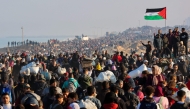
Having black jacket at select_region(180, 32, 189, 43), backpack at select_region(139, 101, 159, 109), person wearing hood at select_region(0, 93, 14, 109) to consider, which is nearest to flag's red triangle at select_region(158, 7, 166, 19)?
black jacket at select_region(180, 32, 189, 43)

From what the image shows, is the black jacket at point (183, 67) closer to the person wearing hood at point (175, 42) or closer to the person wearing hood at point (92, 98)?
the person wearing hood at point (175, 42)

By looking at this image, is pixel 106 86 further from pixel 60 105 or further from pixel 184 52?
pixel 184 52

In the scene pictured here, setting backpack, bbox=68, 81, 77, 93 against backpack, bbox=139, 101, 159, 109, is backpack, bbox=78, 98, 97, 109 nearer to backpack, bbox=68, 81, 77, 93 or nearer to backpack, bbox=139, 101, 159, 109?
backpack, bbox=139, 101, 159, 109

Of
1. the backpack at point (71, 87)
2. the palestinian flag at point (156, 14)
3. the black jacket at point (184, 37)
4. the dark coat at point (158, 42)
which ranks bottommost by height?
the backpack at point (71, 87)

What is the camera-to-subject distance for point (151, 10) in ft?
99.8

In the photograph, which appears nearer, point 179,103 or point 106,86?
point 179,103

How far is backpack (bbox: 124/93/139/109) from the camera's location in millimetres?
10719

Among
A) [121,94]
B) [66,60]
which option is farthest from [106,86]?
[66,60]

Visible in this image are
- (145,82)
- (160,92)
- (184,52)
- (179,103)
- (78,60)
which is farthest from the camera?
(78,60)

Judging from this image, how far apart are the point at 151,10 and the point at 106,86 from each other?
19.9 meters

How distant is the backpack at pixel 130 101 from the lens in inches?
422

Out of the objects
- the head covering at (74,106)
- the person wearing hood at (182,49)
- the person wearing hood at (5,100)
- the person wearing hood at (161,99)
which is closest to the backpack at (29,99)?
the person wearing hood at (5,100)

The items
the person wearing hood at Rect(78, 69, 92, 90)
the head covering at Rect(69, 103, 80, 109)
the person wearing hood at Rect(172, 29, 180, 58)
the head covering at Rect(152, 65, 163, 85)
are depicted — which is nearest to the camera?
the head covering at Rect(69, 103, 80, 109)

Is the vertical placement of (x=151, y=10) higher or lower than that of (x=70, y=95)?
higher
